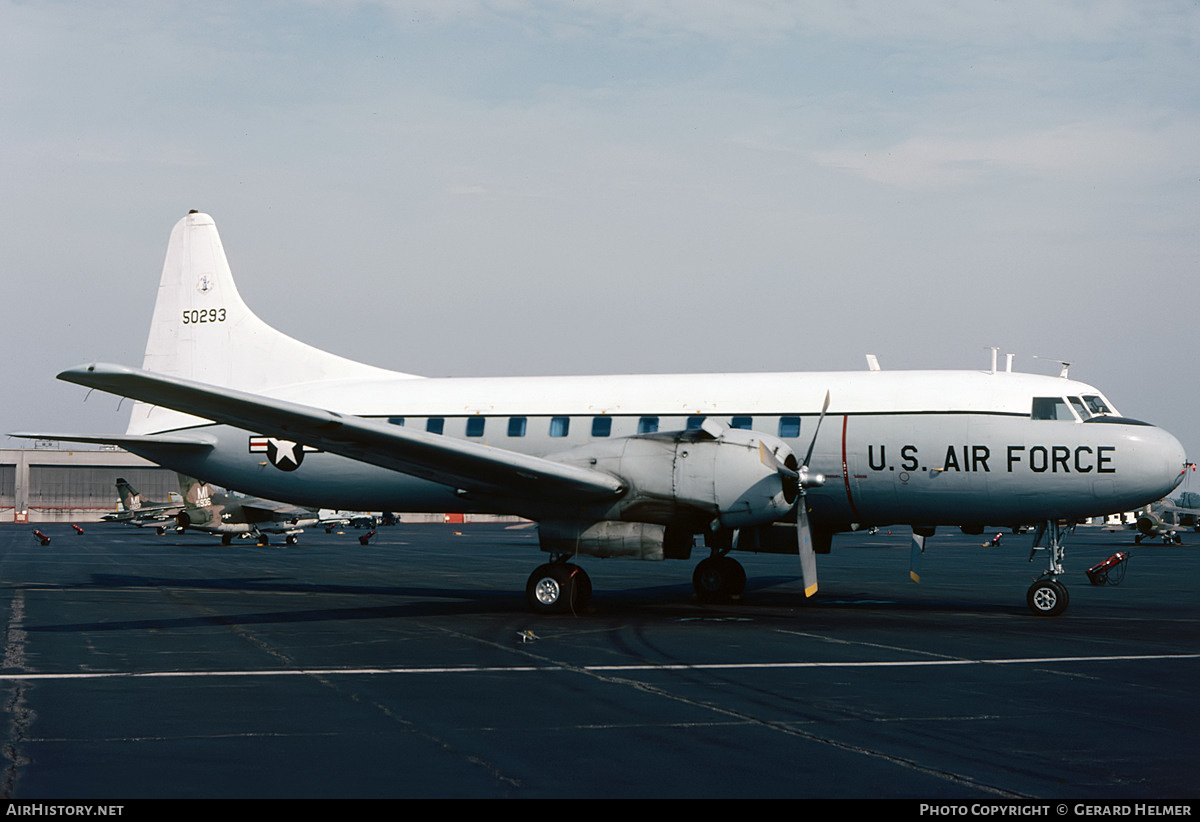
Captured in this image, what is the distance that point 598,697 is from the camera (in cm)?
1051

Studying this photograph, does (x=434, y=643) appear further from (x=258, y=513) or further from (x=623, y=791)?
(x=258, y=513)

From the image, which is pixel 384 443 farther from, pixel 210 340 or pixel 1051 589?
pixel 1051 589

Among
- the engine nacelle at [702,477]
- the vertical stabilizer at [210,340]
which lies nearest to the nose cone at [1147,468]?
the engine nacelle at [702,477]

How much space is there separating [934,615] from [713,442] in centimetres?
532

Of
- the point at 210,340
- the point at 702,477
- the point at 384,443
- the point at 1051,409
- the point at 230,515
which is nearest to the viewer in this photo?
the point at 384,443

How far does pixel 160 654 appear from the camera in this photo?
13695 millimetres

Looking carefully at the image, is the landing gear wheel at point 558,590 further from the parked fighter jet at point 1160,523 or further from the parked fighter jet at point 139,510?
the parked fighter jet at point 139,510

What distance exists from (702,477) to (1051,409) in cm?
605

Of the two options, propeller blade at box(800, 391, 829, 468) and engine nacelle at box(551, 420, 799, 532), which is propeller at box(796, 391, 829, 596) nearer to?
propeller blade at box(800, 391, 829, 468)

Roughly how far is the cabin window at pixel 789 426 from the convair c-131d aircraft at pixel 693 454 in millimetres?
21

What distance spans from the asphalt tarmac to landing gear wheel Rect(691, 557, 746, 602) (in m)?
0.70

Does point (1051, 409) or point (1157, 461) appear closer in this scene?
point (1157, 461)

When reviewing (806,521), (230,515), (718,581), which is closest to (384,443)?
(806,521)

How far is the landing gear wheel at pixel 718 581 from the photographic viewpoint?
21172 mm
